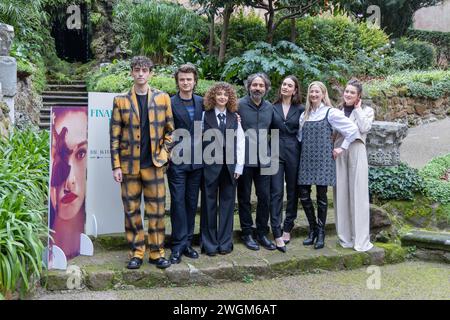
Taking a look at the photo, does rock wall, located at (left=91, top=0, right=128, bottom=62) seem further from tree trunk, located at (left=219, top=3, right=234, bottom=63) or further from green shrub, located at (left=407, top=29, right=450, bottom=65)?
green shrub, located at (left=407, top=29, right=450, bottom=65)

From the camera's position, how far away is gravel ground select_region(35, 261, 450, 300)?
4227 millimetres

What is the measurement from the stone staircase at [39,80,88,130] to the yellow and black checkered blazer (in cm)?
660

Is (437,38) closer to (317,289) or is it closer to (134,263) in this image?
(317,289)

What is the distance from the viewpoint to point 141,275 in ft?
14.3

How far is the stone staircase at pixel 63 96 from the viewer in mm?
11163

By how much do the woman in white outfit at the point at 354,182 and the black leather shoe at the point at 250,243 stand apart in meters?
0.91

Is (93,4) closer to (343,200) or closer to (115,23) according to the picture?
(115,23)

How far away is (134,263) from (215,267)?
707mm

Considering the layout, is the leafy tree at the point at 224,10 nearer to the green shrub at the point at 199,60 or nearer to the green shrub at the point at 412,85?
the green shrub at the point at 199,60

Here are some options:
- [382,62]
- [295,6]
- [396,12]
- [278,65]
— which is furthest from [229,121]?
[396,12]

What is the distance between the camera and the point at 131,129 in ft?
14.3

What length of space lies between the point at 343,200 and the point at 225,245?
131 centimetres

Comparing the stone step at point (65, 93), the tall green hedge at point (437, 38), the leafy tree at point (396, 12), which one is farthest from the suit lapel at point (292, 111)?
the tall green hedge at point (437, 38)

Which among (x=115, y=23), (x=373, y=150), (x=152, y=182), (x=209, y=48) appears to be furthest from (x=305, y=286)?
(x=115, y=23)
